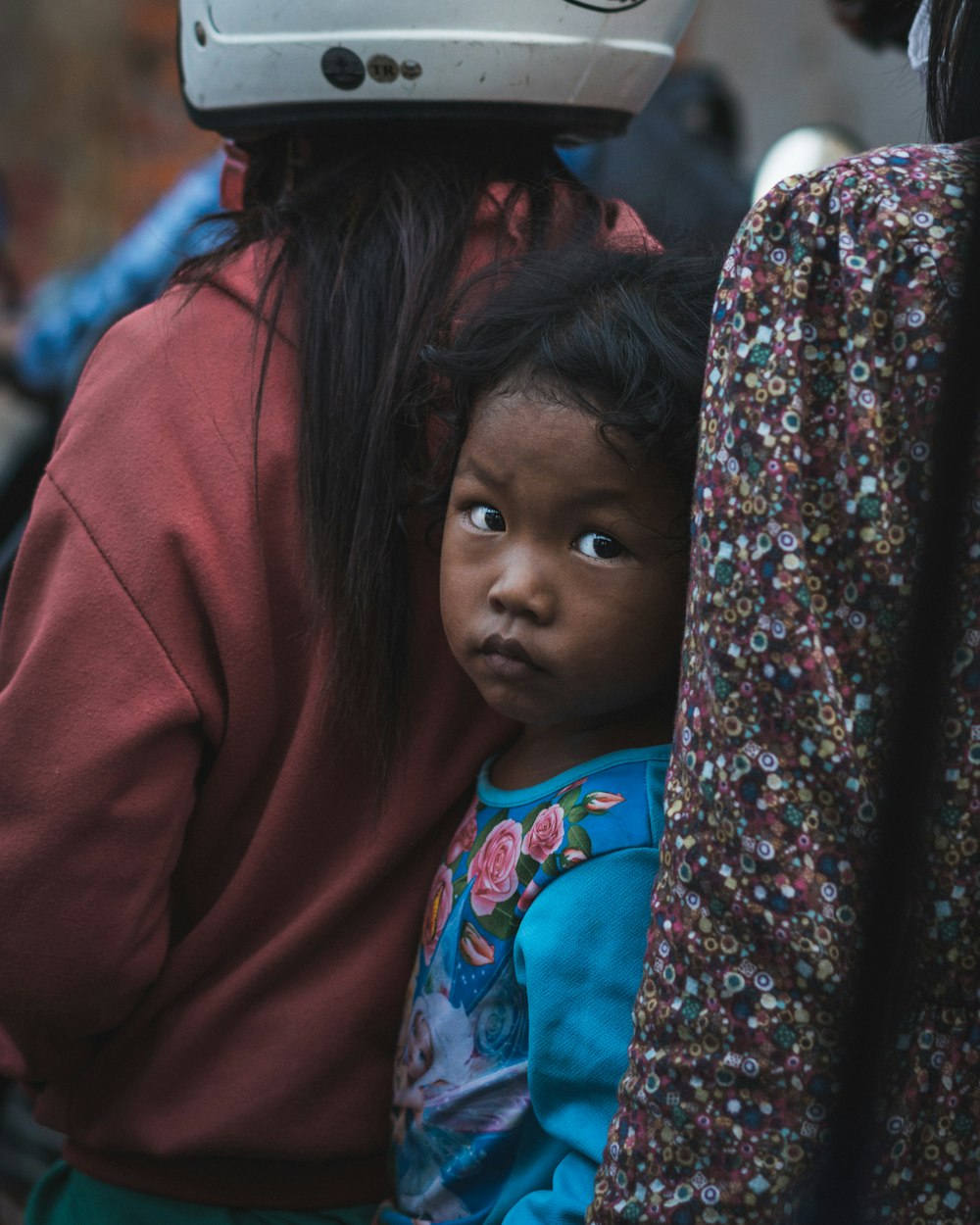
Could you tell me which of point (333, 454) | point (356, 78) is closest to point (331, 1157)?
point (333, 454)

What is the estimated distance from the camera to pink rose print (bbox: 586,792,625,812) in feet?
3.97

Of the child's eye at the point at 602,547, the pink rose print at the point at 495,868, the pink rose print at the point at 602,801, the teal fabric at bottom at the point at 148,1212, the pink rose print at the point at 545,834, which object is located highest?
the child's eye at the point at 602,547

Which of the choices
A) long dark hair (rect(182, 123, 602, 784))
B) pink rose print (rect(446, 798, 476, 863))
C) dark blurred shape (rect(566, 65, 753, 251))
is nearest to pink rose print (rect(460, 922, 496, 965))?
pink rose print (rect(446, 798, 476, 863))

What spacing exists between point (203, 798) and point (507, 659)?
400mm

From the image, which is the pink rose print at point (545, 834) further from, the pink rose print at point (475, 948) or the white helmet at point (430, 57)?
the white helmet at point (430, 57)

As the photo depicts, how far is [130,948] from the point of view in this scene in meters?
1.42

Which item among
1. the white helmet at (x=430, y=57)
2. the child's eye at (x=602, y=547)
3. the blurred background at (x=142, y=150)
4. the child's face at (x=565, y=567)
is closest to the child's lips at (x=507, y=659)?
the child's face at (x=565, y=567)

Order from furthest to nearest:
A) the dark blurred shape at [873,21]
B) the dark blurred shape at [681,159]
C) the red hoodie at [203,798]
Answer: the dark blurred shape at [681,159], the dark blurred shape at [873,21], the red hoodie at [203,798]

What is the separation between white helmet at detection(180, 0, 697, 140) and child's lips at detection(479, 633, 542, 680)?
2.21 ft

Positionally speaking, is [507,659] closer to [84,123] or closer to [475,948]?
[475,948]

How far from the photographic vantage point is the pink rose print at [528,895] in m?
1.21

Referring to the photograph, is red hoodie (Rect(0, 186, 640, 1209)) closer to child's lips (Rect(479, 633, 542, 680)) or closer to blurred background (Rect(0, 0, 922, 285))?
child's lips (Rect(479, 633, 542, 680))

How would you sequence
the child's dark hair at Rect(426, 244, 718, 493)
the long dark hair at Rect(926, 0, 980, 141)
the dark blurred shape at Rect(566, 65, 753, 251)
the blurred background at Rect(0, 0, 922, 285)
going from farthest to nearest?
the blurred background at Rect(0, 0, 922, 285) < the dark blurred shape at Rect(566, 65, 753, 251) < the child's dark hair at Rect(426, 244, 718, 493) < the long dark hair at Rect(926, 0, 980, 141)

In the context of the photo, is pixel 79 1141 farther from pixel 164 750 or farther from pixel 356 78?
pixel 356 78
